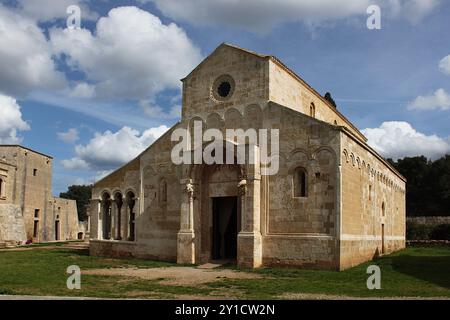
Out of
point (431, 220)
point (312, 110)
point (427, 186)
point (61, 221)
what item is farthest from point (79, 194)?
point (312, 110)

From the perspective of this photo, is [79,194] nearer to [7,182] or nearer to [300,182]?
[7,182]

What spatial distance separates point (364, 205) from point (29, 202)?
42099 millimetres

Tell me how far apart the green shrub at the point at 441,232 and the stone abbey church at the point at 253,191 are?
19.8 m

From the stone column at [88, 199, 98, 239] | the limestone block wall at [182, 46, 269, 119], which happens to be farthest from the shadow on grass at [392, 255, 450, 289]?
the stone column at [88, 199, 98, 239]

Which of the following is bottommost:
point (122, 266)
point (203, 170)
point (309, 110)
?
point (122, 266)

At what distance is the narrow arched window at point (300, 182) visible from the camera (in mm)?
20078

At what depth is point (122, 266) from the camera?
21.4 meters

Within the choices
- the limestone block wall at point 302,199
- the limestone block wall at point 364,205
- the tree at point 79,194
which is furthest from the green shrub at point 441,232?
the tree at point 79,194

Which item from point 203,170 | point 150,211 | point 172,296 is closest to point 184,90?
point 203,170

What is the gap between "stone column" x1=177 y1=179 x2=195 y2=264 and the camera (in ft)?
73.9

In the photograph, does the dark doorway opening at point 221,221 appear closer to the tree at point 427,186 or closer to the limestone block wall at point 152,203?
the limestone block wall at point 152,203

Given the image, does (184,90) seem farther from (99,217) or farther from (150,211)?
(99,217)
